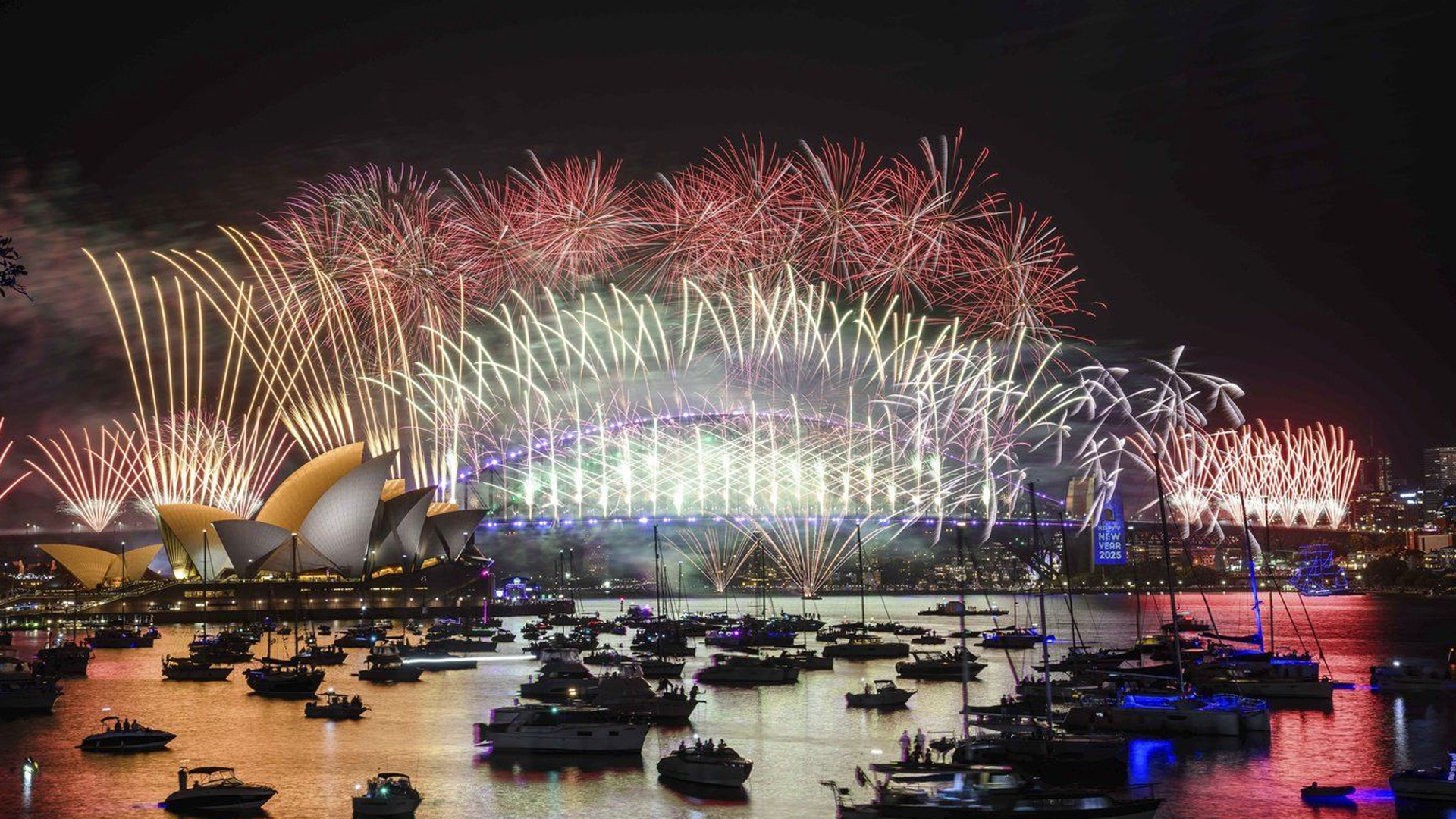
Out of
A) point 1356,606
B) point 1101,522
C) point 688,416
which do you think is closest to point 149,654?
point 688,416

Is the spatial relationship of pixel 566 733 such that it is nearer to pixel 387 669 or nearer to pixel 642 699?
pixel 642 699

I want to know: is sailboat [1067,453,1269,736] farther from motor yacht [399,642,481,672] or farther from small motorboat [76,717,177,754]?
motor yacht [399,642,481,672]

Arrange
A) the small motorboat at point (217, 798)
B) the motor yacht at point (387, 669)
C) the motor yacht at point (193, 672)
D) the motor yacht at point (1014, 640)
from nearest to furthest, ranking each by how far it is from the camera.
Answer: the small motorboat at point (217, 798)
the motor yacht at point (193, 672)
the motor yacht at point (387, 669)
the motor yacht at point (1014, 640)

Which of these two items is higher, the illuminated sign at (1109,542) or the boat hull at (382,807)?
the illuminated sign at (1109,542)

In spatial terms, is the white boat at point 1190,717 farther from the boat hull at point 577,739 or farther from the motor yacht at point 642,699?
the boat hull at point 577,739

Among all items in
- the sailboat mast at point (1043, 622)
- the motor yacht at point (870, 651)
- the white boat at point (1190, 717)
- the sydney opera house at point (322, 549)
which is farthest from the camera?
the sydney opera house at point (322, 549)

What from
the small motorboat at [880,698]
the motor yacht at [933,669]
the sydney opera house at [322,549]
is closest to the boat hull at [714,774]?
the small motorboat at [880,698]

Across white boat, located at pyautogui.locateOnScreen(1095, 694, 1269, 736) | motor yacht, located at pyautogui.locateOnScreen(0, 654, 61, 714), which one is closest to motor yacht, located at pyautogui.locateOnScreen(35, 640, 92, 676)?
motor yacht, located at pyautogui.locateOnScreen(0, 654, 61, 714)
